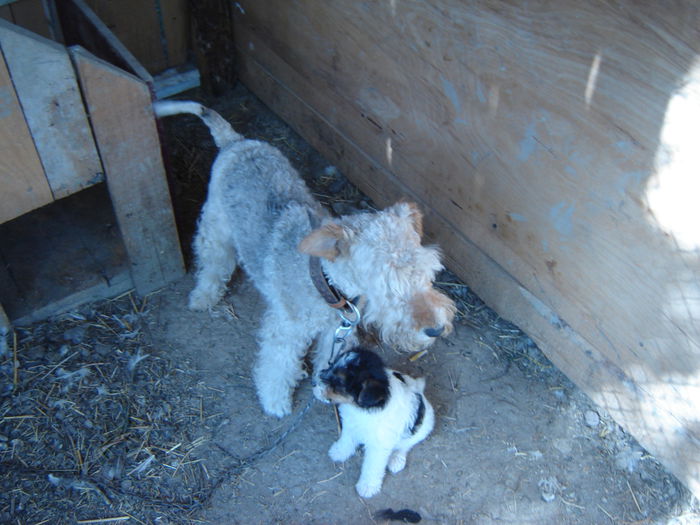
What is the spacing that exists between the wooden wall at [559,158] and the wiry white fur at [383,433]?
1.07 meters

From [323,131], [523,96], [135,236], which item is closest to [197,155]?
[323,131]

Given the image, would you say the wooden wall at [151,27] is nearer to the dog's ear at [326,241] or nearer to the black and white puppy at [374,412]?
the dog's ear at [326,241]

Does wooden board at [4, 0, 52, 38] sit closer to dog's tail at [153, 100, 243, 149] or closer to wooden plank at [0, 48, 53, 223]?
dog's tail at [153, 100, 243, 149]

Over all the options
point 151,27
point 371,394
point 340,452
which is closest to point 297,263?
point 371,394

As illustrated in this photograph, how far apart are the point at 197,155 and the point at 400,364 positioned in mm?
2519

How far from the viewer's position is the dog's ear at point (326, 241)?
110 inches

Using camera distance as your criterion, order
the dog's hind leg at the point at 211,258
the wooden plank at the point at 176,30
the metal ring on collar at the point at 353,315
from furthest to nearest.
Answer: the wooden plank at the point at 176,30, the dog's hind leg at the point at 211,258, the metal ring on collar at the point at 353,315

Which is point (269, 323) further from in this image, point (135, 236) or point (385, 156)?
point (385, 156)

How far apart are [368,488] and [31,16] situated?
13.1ft

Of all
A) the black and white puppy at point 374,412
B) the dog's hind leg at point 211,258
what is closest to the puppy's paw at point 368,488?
the black and white puppy at point 374,412

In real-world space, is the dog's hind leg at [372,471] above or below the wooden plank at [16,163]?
below

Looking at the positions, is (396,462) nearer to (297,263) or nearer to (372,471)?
(372,471)

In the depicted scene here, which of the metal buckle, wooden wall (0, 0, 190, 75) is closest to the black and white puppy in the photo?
the metal buckle

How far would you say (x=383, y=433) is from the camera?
3.10 m
